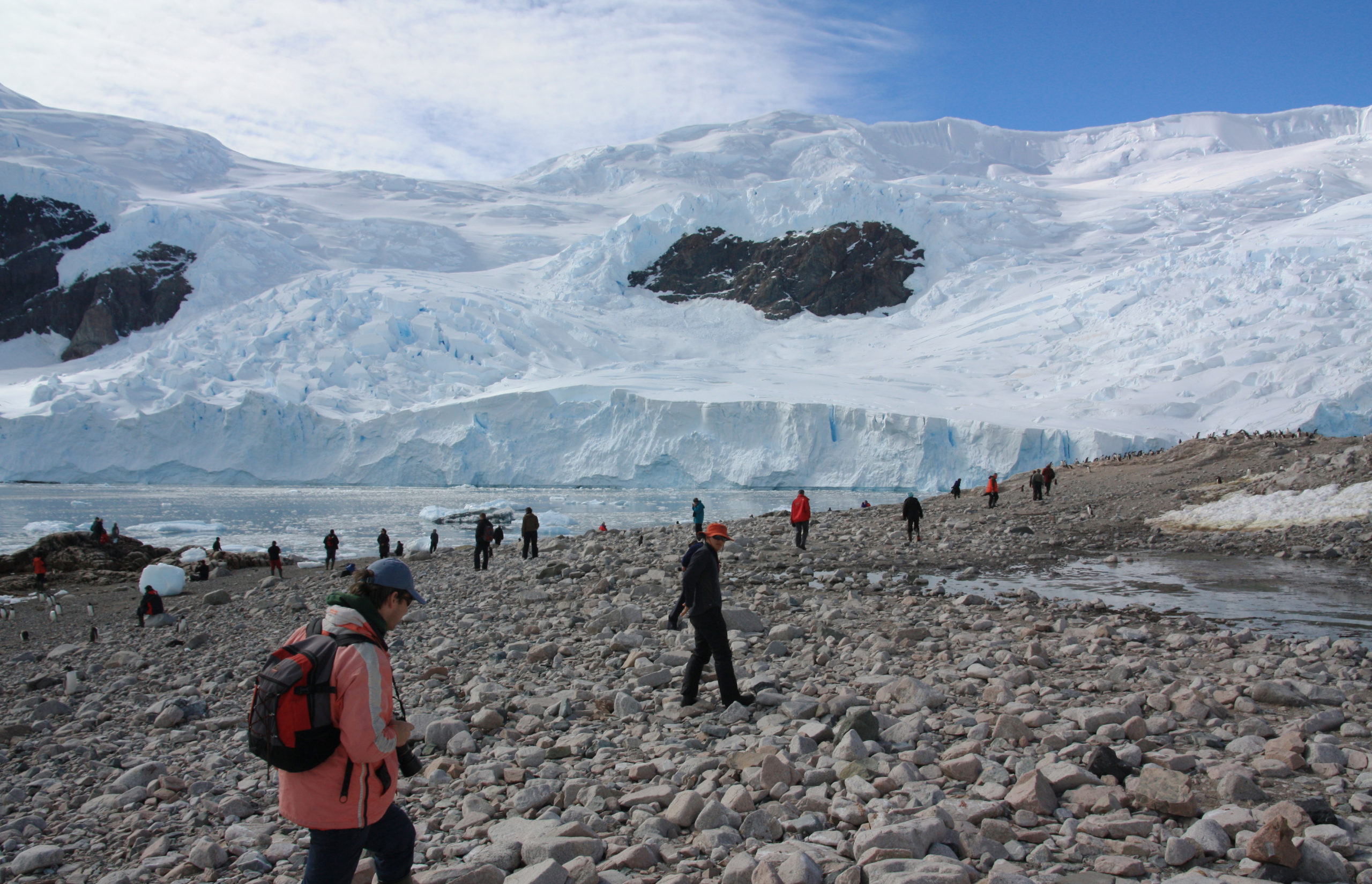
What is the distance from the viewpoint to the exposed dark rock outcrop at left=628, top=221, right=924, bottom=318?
60.2 m

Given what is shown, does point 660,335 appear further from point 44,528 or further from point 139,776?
point 139,776

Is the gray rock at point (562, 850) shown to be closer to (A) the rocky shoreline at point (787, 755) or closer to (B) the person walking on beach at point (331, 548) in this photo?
(A) the rocky shoreline at point (787, 755)

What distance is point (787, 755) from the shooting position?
319 centimetres

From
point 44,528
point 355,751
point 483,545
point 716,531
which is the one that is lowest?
point 44,528

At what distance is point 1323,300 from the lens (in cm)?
3008

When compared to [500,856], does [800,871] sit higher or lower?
higher

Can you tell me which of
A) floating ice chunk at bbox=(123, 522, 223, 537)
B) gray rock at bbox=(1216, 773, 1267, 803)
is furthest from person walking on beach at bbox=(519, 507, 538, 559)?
floating ice chunk at bbox=(123, 522, 223, 537)

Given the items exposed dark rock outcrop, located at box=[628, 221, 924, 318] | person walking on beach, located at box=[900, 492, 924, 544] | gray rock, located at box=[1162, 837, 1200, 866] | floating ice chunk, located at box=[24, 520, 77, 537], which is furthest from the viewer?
exposed dark rock outcrop, located at box=[628, 221, 924, 318]

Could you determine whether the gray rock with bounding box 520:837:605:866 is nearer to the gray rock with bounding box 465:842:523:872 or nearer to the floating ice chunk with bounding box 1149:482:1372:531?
the gray rock with bounding box 465:842:523:872

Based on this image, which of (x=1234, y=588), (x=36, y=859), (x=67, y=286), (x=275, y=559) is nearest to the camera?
(x=36, y=859)

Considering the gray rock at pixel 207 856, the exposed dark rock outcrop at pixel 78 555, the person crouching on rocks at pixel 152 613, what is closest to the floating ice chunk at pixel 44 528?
the exposed dark rock outcrop at pixel 78 555

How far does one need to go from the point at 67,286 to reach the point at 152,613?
67.0 m

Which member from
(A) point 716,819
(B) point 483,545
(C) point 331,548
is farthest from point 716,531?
(C) point 331,548

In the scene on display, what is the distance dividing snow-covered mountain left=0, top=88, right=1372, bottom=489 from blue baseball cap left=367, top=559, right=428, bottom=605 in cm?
3100
